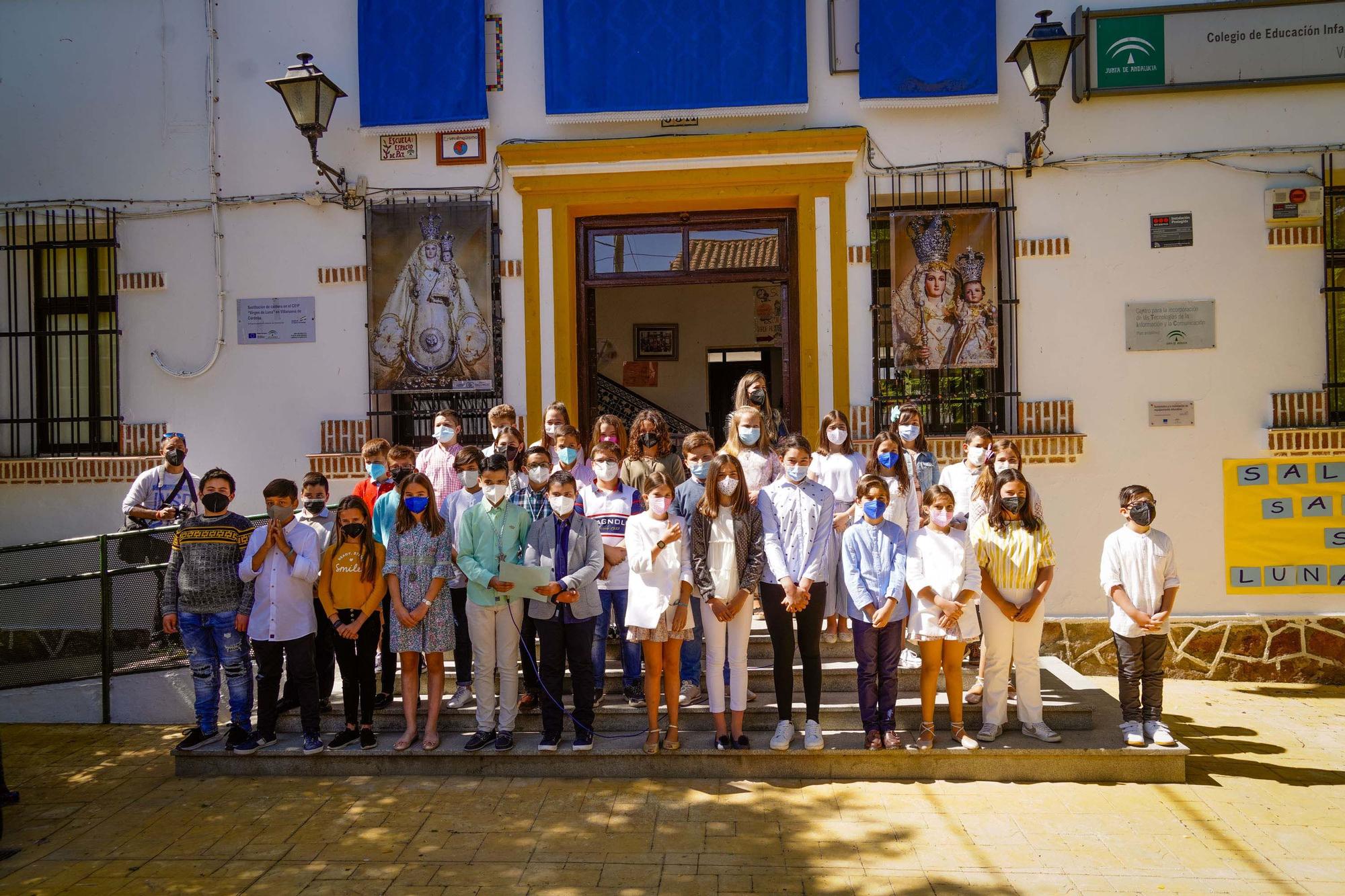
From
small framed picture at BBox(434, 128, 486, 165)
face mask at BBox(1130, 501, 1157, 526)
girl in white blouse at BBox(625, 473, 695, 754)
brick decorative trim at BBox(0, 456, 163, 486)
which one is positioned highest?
small framed picture at BBox(434, 128, 486, 165)

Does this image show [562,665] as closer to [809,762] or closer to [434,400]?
[809,762]

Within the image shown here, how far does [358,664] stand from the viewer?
20.2 ft

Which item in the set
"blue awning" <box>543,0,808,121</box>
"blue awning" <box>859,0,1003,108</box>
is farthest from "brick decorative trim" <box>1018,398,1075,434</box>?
"blue awning" <box>543,0,808,121</box>

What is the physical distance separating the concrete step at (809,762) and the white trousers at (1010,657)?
184mm

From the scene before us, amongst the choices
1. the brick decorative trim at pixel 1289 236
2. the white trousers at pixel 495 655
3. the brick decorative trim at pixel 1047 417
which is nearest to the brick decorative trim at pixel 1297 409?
the brick decorative trim at pixel 1289 236

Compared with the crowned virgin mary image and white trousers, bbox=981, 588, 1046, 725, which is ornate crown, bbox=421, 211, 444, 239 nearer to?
the crowned virgin mary image

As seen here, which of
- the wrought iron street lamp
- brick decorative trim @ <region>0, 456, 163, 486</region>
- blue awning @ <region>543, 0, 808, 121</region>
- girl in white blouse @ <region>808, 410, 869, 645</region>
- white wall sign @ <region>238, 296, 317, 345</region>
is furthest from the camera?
brick decorative trim @ <region>0, 456, 163, 486</region>

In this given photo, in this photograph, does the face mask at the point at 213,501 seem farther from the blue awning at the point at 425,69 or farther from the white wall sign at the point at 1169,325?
the white wall sign at the point at 1169,325

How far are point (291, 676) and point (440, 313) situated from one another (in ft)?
11.9

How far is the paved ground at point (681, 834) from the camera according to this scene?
4625 mm

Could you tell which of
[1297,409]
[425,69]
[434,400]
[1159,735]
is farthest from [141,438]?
[1297,409]

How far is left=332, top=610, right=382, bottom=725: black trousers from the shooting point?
6090mm

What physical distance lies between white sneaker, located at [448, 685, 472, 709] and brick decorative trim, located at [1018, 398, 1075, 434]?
4937 millimetres

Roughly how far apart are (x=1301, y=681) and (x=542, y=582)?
21.2 feet
